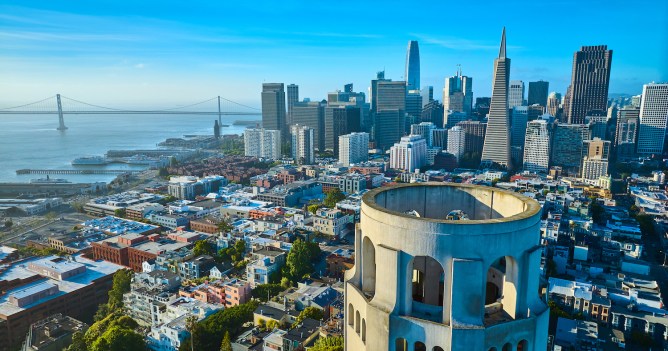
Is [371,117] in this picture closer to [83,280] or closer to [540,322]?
[83,280]

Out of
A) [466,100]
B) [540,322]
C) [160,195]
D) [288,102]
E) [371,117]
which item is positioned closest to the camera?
[540,322]

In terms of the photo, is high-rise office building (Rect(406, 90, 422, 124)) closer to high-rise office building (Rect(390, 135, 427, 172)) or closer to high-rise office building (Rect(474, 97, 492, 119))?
high-rise office building (Rect(474, 97, 492, 119))

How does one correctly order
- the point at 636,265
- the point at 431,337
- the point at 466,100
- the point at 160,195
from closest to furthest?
the point at 431,337, the point at 636,265, the point at 160,195, the point at 466,100

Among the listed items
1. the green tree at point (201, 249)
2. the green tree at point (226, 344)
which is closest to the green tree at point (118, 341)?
the green tree at point (226, 344)

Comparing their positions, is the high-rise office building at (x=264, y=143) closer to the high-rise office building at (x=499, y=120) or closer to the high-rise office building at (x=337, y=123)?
the high-rise office building at (x=337, y=123)

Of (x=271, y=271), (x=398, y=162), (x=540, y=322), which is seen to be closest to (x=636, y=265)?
(x=271, y=271)

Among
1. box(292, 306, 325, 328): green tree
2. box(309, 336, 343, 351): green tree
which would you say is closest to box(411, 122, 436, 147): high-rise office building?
box(292, 306, 325, 328): green tree
